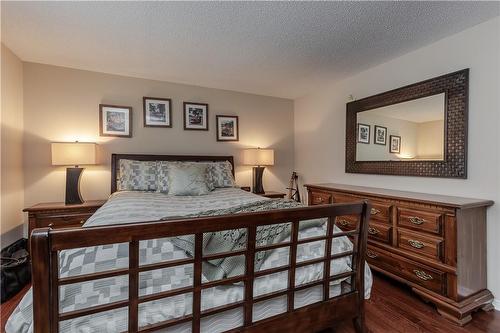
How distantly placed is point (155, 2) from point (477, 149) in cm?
279

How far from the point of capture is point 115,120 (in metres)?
3.15

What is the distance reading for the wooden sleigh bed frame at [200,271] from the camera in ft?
2.68

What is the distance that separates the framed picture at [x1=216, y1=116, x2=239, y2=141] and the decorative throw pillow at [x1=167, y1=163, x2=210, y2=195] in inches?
38.2

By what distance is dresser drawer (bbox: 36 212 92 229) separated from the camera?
8.13 ft

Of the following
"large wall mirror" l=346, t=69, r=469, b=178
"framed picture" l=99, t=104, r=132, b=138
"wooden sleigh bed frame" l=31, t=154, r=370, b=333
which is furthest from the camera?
"framed picture" l=99, t=104, r=132, b=138

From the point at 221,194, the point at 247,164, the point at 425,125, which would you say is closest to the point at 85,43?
the point at 221,194

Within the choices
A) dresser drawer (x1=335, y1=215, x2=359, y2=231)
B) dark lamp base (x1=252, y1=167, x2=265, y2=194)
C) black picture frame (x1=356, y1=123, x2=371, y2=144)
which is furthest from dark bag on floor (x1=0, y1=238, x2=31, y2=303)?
black picture frame (x1=356, y1=123, x2=371, y2=144)

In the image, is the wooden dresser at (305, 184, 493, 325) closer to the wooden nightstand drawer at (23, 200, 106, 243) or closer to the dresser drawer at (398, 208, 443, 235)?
the dresser drawer at (398, 208, 443, 235)

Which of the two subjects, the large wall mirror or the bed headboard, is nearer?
the large wall mirror

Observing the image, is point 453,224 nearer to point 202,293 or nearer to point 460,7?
point 460,7

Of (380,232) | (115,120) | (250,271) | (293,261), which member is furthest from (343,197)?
(115,120)

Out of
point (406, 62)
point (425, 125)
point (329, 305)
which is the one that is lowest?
point (329, 305)

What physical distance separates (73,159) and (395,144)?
3.57 metres

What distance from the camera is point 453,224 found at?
69.4 inches
